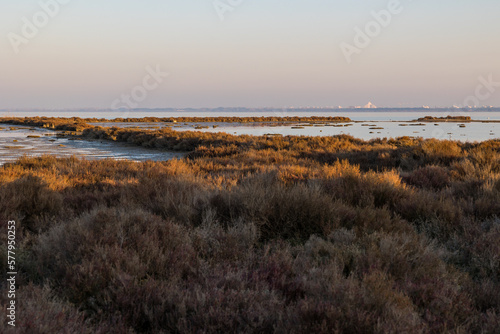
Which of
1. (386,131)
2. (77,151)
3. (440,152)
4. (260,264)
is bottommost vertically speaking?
(77,151)

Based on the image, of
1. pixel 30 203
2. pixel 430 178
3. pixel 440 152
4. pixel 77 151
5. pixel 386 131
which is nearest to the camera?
pixel 30 203

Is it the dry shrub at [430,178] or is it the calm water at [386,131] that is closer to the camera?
the dry shrub at [430,178]

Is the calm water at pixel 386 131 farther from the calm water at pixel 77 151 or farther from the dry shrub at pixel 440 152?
the calm water at pixel 77 151

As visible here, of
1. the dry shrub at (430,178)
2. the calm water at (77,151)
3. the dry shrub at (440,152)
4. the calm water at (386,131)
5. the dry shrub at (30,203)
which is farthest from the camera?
the calm water at (386,131)

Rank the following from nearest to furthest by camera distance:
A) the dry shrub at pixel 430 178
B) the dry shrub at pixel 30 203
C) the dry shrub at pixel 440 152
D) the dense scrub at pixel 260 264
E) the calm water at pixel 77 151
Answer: the dense scrub at pixel 260 264 < the dry shrub at pixel 30 203 < the dry shrub at pixel 430 178 < the dry shrub at pixel 440 152 < the calm water at pixel 77 151

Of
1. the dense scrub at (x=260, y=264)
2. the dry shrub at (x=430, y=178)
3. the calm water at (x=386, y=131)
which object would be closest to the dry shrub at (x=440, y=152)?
the dry shrub at (x=430, y=178)

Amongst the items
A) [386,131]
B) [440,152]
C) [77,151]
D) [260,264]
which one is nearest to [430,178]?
[440,152]

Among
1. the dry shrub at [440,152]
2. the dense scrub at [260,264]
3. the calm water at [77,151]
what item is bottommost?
the calm water at [77,151]

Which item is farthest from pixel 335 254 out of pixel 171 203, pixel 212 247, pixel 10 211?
pixel 10 211

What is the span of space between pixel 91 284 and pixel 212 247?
145cm

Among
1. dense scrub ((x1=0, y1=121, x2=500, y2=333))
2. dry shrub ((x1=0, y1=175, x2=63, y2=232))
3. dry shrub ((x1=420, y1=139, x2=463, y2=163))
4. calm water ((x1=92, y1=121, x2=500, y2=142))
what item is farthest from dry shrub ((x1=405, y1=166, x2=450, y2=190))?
calm water ((x1=92, y1=121, x2=500, y2=142))

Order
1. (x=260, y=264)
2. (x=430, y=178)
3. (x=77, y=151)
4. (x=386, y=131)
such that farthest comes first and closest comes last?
(x=386, y=131) → (x=77, y=151) → (x=430, y=178) → (x=260, y=264)

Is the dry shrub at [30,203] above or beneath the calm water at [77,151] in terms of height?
above

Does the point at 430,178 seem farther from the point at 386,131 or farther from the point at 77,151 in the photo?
the point at 386,131
